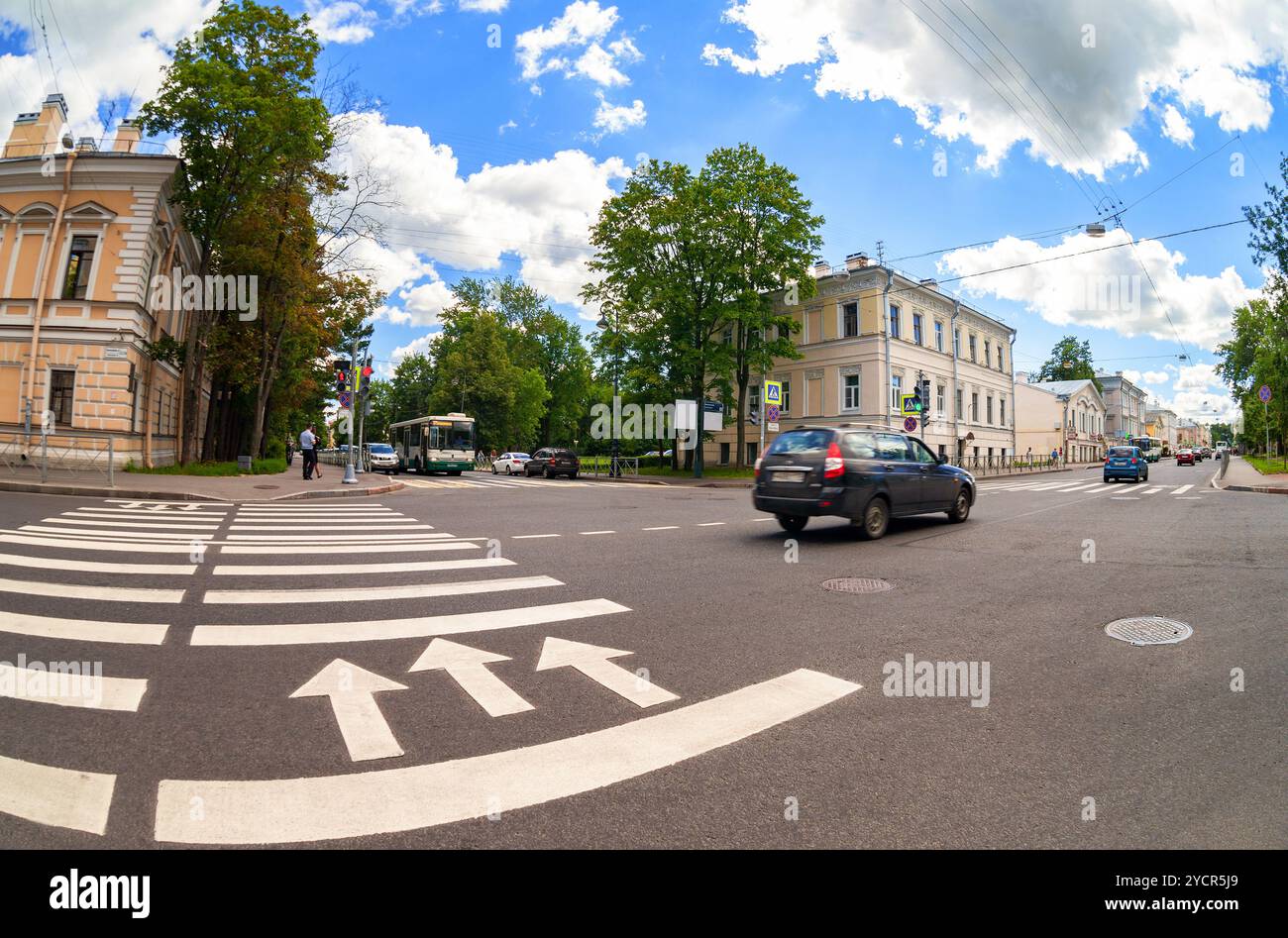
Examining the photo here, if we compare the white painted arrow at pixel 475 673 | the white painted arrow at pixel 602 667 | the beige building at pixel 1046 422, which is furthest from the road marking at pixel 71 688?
the beige building at pixel 1046 422

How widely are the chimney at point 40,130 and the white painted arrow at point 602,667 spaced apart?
36.5 meters

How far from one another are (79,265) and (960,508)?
3128 centimetres

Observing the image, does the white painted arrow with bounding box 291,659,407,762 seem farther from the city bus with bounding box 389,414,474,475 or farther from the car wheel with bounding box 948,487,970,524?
the city bus with bounding box 389,414,474,475

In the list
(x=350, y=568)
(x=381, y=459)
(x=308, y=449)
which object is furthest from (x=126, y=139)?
(x=350, y=568)

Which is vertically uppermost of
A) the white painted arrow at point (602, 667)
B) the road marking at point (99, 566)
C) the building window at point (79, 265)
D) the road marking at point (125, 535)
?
the building window at point (79, 265)

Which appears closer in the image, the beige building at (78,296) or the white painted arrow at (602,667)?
the white painted arrow at (602,667)

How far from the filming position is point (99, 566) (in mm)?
6938

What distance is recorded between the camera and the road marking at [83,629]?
14.9 ft

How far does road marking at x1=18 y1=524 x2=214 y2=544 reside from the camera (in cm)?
891

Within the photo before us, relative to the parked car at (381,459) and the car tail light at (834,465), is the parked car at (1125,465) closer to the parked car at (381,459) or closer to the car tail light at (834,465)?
the car tail light at (834,465)

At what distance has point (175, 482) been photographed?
61.3 feet

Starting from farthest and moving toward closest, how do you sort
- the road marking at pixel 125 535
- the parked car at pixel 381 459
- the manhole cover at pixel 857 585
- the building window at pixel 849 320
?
the building window at pixel 849 320
the parked car at pixel 381 459
the road marking at pixel 125 535
the manhole cover at pixel 857 585
